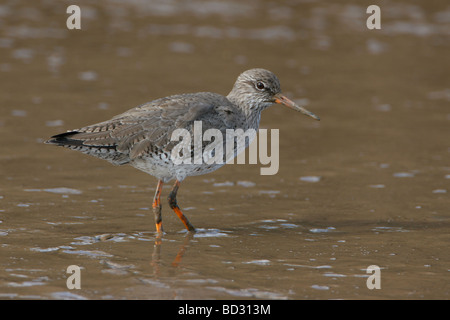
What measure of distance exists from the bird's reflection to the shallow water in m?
0.03

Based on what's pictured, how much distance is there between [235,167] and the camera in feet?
38.0

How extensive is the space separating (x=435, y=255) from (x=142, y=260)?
320cm

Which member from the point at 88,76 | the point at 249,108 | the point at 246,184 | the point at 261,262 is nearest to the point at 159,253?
the point at 261,262

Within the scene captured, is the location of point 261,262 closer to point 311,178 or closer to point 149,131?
point 149,131

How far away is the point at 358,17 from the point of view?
2175 cm

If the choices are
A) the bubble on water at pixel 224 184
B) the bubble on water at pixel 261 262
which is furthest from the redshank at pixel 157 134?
the bubble on water at pixel 224 184

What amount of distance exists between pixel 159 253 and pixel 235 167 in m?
3.75

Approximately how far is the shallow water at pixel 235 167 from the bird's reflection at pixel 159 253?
3 centimetres

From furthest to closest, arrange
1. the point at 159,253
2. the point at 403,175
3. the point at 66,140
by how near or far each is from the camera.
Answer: the point at 403,175
the point at 66,140
the point at 159,253

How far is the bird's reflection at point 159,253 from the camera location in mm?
7652

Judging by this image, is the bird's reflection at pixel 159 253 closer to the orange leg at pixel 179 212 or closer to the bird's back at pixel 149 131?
the orange leg at pixel 179 212

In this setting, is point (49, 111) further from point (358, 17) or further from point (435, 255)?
point (358, 17)
